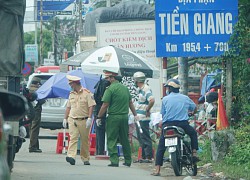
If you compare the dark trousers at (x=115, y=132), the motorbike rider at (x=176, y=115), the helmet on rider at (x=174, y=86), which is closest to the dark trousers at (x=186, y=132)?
the motorbike rider at (x=176, y=115)

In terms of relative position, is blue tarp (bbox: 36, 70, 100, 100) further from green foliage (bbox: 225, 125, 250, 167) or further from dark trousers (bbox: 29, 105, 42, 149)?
green foliage (bbox: 225, 125, 250, 167)

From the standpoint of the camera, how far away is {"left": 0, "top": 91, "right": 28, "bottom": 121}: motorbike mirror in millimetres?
5359

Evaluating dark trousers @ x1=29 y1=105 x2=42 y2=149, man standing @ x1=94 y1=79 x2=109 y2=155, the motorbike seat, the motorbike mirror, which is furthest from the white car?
the motorbike mirror

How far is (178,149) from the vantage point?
13.4 meters

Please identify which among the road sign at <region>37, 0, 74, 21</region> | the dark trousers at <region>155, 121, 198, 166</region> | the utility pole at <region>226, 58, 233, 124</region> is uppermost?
the road sign at <region>37, 0, 74, 21</region>

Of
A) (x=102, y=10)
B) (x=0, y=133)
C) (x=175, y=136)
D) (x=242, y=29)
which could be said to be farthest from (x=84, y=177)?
(x=102, y=10)

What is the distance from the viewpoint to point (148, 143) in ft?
55.8

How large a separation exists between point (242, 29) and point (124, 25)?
23.8 feet

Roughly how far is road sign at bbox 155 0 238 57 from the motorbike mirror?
11529mm

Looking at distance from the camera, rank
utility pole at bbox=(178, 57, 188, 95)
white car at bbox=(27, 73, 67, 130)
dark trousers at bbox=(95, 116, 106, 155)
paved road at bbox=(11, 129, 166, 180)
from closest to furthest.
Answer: paved road at bbox=(11, 129, 166, 180), dark trousers at bbox=(95, 116, 106, 155), utility pole at bbox=(178, 57, 188, 95), white car at bbox=(27, 73, 67, 130)

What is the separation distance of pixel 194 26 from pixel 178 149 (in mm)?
4207

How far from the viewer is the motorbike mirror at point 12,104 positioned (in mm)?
5359

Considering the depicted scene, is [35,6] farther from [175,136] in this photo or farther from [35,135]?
[175,136]

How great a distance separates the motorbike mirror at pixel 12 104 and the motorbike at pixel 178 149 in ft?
26.2
